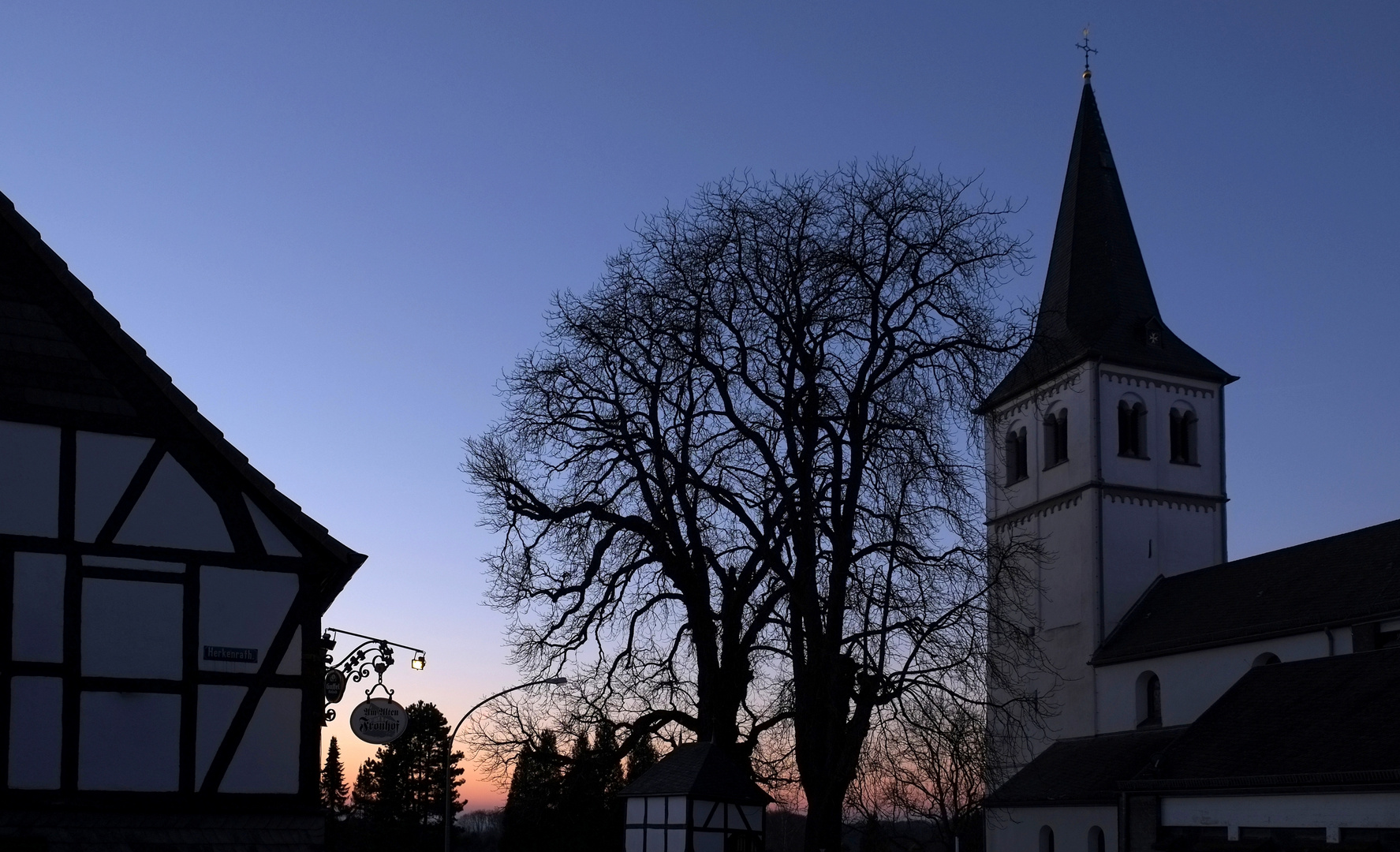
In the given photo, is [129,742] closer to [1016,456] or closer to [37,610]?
[37,610]

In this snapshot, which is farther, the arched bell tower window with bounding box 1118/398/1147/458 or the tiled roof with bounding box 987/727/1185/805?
the arched bell tower window with bounding box 1118/398/1147/458

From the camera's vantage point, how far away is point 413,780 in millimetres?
74188

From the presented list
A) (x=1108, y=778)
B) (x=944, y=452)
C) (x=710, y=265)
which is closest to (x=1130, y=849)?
(x=1108, y=778)

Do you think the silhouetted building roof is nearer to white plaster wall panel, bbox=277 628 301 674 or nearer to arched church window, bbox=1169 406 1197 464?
white plaster wall panel, bbox=277 628 301 674

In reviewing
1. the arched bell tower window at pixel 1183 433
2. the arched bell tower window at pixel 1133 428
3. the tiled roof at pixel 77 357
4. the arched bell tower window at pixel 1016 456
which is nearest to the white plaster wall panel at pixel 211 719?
the tiled roof at pixel 77 357

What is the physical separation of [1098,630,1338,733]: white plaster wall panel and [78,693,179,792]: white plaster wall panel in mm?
32192

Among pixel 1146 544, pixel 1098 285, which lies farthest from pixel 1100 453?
pixel 1098 285

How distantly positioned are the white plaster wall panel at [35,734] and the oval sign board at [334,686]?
3014 mm

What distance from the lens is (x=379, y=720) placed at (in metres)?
19.2

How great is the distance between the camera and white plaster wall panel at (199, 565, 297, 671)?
17109 mm

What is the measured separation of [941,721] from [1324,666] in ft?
53.6

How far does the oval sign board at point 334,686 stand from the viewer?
704 inches

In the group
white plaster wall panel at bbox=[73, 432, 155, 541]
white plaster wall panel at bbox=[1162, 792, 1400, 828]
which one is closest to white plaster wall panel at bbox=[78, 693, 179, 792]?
white plaster wall panel at bbox=[73, 432, 155, 541]

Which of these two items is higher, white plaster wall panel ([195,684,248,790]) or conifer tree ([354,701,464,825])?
white plaster wall panel ([195,684,248,790])
